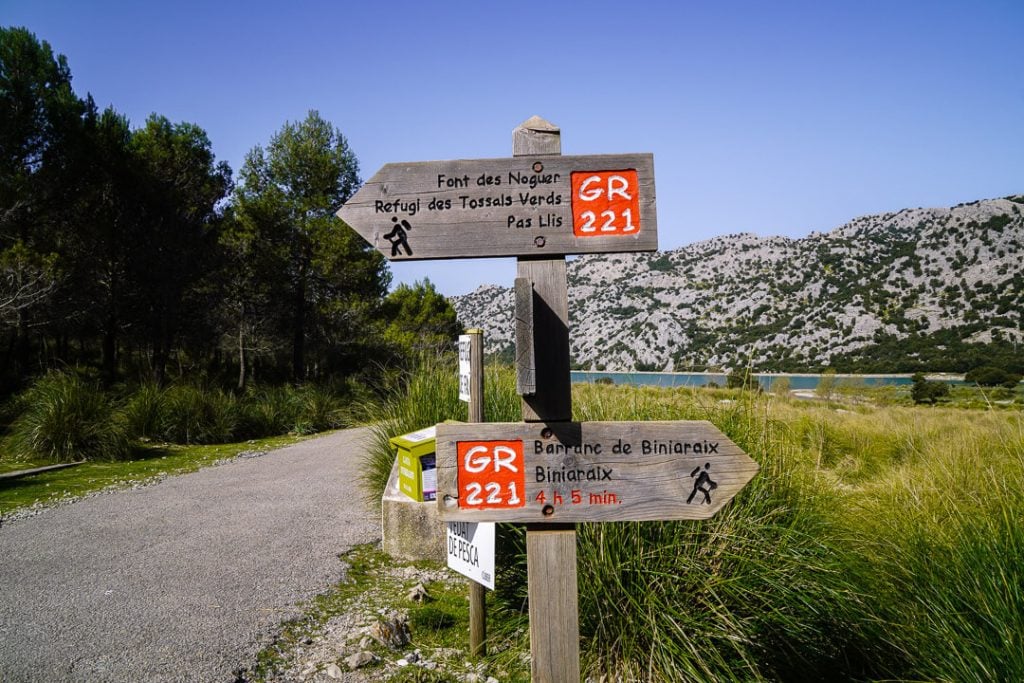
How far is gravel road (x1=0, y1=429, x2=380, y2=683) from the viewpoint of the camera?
3363 millimetres

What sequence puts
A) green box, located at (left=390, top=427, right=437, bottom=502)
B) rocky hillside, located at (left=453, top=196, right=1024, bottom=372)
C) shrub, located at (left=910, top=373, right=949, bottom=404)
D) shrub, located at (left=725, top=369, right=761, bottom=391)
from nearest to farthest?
shrub, located at (left=725, top=369, right=761, bottom=391) → green box, located at (left=390, top=427, right=437, bottom=502) → shrub, located at (left=910, top=373, right=949, bottom=404) → rocky hillside, located at (left=453, top=196, right=1024, bottom=372)

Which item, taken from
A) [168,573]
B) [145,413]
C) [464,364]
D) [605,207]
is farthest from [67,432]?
[605,207]

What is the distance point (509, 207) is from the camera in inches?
82.5

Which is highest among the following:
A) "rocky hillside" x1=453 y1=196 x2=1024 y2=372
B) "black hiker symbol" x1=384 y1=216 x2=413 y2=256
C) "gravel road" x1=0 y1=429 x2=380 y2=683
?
"rocky hillside" x1=453 y1=196 x2=1024 y2=372

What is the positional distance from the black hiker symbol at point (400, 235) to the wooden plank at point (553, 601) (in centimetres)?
103

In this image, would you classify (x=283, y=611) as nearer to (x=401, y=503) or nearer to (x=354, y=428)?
(x=401, y=503)

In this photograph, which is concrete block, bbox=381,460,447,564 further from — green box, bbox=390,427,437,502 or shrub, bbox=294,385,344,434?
shrub, bbox=294,385,344,434

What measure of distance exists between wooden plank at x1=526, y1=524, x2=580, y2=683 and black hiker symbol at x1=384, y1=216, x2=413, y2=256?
3.37ft

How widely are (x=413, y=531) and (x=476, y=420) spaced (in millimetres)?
2089

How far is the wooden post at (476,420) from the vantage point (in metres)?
3.30

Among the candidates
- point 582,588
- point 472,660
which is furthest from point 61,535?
point 582,588

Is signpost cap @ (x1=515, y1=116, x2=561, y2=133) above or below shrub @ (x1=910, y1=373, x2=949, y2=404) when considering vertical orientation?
above

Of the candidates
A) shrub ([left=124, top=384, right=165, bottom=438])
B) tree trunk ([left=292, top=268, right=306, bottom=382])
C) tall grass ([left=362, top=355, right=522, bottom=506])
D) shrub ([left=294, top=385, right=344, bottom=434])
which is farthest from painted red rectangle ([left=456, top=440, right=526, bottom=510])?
tree trunk ([left=292, top=268, right=306, bottom=382])

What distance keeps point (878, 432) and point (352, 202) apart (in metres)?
8.44
